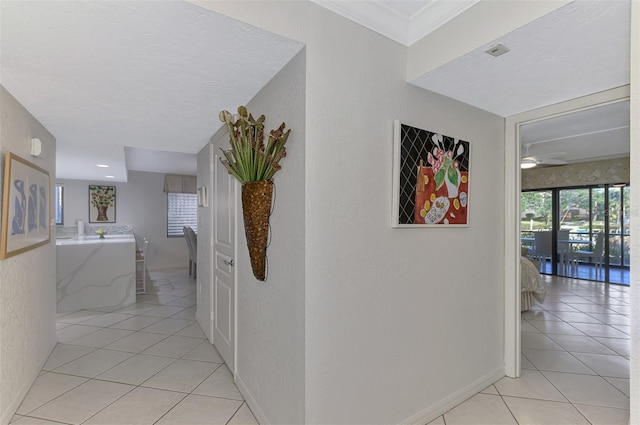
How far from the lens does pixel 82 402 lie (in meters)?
2.21

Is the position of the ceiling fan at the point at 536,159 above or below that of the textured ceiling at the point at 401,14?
below

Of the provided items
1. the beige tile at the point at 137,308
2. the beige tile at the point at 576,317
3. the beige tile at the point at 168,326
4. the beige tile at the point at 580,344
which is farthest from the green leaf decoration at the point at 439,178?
the beige tile at the point at 137,308

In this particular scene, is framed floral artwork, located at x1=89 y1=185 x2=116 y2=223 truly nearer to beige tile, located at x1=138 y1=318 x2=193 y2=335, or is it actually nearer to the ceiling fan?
beige tile, located at x1=138 y1=318 x2=193 y2=335

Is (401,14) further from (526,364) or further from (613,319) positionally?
(613,319)

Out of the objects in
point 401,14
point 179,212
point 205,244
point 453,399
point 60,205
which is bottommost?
Answer: point 453,399

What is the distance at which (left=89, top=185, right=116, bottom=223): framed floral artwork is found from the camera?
6582 millimetres

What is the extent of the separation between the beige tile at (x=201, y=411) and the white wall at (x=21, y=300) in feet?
3.23

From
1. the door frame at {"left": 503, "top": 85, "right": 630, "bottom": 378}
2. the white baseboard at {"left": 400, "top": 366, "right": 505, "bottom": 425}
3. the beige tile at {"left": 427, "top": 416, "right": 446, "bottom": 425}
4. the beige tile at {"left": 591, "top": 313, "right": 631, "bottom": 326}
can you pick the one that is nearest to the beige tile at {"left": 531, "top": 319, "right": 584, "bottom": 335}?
the beige tile at {"left": 591, "top": 313, "right": 631, "bottom": 326}

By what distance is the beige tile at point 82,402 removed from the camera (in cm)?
206

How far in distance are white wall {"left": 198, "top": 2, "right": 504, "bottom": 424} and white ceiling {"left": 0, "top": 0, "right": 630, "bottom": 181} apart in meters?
0.13

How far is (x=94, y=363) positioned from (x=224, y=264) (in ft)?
4.68

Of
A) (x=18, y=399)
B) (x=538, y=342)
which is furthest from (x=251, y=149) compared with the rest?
(x=538, y=342)

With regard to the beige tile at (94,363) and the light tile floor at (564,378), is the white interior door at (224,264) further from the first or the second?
the light tile floor at (564,378)

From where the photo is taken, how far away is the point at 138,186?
274 inches
